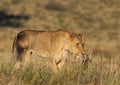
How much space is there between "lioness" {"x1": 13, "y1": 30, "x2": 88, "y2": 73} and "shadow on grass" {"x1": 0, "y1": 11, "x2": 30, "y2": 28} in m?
31.3

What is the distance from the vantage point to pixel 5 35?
37.0 m

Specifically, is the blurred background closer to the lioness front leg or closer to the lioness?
the lioness

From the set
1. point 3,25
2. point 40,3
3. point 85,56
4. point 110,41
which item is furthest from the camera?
point 40,3

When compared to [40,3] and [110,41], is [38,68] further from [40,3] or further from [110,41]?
[40,3]

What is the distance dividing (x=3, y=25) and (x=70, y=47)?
32755 millimetres

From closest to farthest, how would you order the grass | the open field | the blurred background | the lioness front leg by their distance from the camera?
the grass < the open field < the lioness front leg < the blurred background

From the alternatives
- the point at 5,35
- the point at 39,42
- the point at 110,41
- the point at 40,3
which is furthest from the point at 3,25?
the point at 39,42

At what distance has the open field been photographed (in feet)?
31.4

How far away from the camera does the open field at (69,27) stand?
9586mm

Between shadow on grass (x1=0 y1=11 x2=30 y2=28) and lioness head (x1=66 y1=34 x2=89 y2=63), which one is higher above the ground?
shadow on grass (x1=0 y1=11 x2=30 y2=28)

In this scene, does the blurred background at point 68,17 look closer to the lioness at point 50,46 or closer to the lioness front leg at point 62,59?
the lioness at point 50,46

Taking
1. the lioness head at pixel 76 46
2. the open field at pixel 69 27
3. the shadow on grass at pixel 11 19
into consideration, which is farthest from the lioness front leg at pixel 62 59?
the shadow on grass at pixel 11 19

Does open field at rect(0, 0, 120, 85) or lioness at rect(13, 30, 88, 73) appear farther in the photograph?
lioness at rect(13, 30, 88, 73)

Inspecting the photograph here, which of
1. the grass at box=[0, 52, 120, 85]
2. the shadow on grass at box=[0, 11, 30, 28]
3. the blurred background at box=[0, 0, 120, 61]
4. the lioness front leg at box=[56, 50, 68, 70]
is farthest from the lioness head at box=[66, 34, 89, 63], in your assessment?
the shadow on grass at box=[0, 11, 30, 28]
